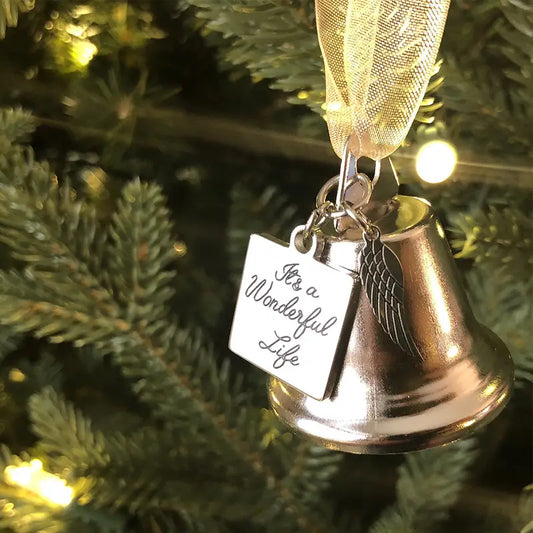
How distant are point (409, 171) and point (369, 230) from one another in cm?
22

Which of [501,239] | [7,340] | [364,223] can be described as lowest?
[7,340]

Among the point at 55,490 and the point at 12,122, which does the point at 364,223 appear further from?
the point at 55,490

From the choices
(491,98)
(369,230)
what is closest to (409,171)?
(491,98)

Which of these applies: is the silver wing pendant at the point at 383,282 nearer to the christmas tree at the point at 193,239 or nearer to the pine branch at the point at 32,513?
the christmas tree at the point at 193,239

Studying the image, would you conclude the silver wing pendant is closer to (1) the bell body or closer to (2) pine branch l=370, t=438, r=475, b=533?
(1) the bell body

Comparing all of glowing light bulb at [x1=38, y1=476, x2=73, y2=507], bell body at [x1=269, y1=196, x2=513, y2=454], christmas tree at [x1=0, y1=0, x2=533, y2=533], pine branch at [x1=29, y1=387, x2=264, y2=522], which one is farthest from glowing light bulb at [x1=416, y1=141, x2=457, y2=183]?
glowing light bulb at [x1=38, y1=476, x2=73, y2=507]

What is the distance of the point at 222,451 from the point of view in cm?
69

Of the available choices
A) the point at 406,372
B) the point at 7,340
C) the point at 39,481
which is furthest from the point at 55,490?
the point at 406,372

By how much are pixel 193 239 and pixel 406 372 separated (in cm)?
46

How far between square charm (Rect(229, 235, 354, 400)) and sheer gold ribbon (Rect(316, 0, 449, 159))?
86mm

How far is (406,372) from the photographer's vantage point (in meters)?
0.42

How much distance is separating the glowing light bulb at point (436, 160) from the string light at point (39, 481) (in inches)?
18.9

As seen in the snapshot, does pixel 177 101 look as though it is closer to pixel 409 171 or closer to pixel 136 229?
pixel 136 229

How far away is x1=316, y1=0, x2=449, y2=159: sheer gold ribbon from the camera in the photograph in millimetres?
401
